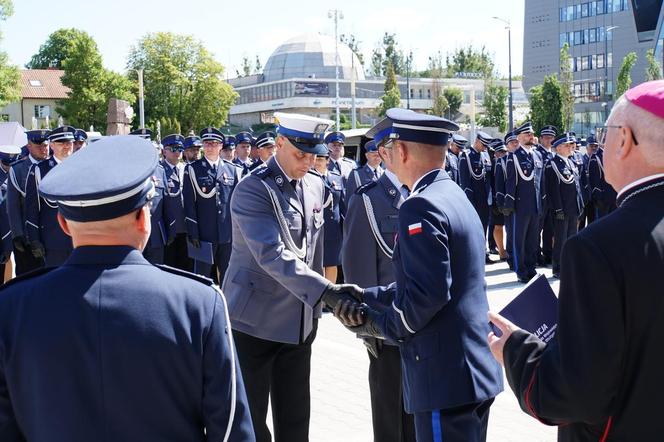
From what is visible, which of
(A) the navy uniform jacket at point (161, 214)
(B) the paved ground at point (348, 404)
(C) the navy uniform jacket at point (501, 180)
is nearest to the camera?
(B) the paved ground at point (348, 404)

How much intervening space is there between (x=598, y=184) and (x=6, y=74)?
35.7 metres

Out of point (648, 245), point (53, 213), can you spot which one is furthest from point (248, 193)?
point (53, 213)

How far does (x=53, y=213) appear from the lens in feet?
27.4

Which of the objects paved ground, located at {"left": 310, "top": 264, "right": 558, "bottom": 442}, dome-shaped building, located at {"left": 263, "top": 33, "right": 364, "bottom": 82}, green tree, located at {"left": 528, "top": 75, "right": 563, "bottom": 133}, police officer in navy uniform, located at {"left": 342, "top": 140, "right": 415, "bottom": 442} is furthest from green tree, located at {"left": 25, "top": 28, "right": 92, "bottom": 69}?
police officer in navy uniform, located at {"left": 342, "top": 140, "right": 415, "bottom": 442}

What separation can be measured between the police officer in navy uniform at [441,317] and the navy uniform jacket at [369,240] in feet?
3.79

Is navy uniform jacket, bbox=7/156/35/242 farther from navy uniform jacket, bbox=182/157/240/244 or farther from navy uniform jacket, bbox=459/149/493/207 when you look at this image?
navy uniform jacket, bbox=459/149/493/207

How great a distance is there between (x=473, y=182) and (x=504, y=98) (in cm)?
5438

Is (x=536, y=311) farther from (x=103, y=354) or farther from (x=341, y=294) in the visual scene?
(x=103, y=354)

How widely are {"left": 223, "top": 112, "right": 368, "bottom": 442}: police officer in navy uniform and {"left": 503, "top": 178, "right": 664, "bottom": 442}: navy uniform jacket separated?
185cm

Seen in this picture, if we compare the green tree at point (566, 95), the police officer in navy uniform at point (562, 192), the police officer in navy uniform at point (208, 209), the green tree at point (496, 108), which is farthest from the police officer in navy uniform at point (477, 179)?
the green tree at point (496, 108)

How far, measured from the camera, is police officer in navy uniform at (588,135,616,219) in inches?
556

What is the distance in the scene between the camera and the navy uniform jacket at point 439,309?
3100mm

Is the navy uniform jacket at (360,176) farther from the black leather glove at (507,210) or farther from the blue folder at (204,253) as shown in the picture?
the black leather glove at (507,210)

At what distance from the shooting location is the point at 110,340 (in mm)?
2018
